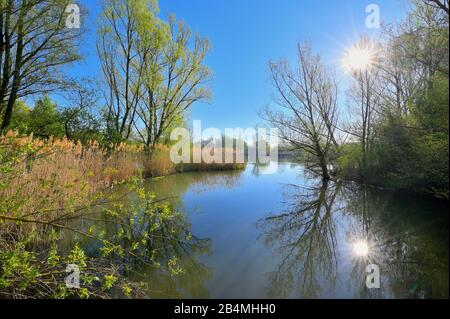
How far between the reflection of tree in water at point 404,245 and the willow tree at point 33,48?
1030cm

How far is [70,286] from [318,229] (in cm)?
366

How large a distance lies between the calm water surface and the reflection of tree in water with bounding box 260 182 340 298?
0.03 ft

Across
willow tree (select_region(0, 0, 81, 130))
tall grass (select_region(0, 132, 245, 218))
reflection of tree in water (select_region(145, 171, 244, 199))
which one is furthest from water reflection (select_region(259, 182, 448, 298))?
willow tree (select_region(0, 0, 81, 130))

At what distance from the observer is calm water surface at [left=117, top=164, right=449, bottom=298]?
2.40m

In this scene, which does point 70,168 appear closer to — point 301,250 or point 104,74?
point 301,250

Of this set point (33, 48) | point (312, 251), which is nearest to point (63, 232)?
point (312, 251)

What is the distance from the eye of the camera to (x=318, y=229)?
432 cm

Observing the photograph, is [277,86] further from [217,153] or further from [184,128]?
[184,128]

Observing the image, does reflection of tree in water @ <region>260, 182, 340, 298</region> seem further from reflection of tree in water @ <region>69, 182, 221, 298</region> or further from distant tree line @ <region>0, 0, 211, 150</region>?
distant tree line @ <region>0, 0, 211, 150</region>

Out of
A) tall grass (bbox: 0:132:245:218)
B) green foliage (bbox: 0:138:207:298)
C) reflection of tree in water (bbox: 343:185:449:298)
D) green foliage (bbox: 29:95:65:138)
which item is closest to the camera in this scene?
green foliage (bbox: 0:138:207:298)

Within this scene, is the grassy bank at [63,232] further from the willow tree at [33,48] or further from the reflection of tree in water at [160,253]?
the willow tree at [33,48]

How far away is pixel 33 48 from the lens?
8.70 m

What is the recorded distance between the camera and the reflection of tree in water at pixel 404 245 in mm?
2400
